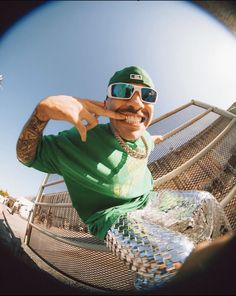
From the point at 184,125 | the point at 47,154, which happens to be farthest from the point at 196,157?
the point at 47,154

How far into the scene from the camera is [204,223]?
0.79 meters

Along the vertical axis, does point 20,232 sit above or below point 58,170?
below

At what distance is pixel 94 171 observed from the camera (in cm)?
78

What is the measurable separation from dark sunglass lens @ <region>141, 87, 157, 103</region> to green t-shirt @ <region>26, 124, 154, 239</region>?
0.58ft

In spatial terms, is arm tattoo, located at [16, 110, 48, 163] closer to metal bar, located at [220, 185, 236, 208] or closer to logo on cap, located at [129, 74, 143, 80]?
logo on cap, located at [129, 74, 143, 80]

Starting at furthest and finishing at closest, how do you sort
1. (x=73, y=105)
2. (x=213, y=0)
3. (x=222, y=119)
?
(x=222, y=119) → (x=213, y=0) → (x=73, y=105)

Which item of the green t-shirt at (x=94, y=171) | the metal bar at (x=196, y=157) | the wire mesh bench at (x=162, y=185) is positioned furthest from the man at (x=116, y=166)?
the metal bar at (x=196, y=157)

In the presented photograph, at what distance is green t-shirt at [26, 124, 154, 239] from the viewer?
760 mm

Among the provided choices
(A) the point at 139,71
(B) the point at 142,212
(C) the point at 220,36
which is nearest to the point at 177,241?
(B) the point at 142,212

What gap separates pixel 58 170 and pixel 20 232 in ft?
1.99

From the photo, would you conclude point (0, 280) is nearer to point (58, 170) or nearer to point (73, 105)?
point (58, 170)

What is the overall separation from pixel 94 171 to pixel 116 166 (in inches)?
3.1

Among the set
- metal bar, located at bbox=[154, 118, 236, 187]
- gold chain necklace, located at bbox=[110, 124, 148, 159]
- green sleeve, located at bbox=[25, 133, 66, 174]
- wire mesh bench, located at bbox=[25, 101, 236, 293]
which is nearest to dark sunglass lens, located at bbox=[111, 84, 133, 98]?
gold chain necklace, located at bbox=[110, 124, 148, 159]

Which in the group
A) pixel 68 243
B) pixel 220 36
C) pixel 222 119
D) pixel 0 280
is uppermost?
pixel 220 36
